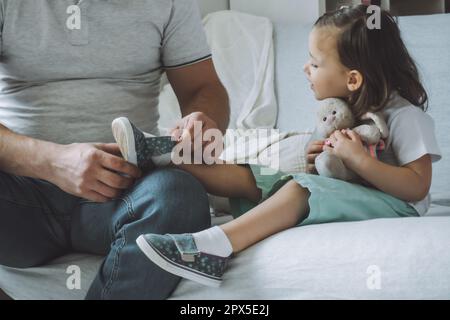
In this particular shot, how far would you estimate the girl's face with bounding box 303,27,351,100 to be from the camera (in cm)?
123

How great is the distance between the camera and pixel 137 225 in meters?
0.92

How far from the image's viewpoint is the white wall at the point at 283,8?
7.36 ft

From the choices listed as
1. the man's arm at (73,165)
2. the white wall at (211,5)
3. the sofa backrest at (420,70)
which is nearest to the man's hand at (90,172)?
the man's arm at (73,165)

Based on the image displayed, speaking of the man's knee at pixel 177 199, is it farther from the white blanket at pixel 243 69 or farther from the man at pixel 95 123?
the white blanket at pixel 243 69

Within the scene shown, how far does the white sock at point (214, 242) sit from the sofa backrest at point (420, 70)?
30.3 inches

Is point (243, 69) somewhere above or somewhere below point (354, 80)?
below

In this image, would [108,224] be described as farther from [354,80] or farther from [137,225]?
[354,80]

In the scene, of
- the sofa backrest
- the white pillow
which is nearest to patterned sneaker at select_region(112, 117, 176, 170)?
the white pillow

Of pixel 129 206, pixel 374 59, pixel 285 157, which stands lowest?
pixel 285 157

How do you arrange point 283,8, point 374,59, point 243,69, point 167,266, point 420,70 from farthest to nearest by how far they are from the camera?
point 283,8, point 243,69, point 420,70, point 374,59, point 167,266

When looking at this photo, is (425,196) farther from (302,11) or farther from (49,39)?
(302,11)

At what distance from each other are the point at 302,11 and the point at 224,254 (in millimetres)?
1491

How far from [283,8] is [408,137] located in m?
1.26

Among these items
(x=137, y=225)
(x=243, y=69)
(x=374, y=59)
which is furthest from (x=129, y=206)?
(x=243, y=69)
